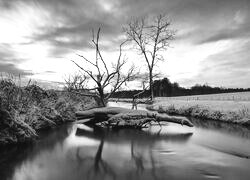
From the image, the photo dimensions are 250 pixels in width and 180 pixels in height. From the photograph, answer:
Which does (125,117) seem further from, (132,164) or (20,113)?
(132,164)

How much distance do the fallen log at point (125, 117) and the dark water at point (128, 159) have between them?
2260mm

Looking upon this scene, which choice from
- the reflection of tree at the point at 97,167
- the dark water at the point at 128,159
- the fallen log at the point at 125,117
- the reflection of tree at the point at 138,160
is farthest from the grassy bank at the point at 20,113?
the reflection of tree at the point at 138,160

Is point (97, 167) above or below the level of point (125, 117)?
below

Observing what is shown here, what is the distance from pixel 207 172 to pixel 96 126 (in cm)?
926

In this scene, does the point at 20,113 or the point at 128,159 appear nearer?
the point at 128,159

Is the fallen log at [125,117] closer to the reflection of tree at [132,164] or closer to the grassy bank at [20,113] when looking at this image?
the grassy bank at [20,113]

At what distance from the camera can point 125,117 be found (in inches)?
458

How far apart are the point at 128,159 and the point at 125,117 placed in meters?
5.30

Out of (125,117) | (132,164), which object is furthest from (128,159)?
(125,117)

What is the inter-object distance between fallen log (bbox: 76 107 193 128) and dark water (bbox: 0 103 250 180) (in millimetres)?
2260

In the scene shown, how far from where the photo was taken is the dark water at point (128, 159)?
5102 millimetres

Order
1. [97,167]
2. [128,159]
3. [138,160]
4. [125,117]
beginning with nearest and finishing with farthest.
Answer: [97,167] → [138,160] → [128,159] → [125,117]

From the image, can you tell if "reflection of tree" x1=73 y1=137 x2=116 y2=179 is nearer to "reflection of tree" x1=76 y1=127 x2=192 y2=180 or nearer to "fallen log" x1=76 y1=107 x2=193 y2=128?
"reflection of tree" x1=76 y1=127 x2=192 y2=180

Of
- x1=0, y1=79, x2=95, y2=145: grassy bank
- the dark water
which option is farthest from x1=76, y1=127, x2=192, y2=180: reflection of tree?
x1=0, y1=79, x2=95, y2=145: grassy bank
